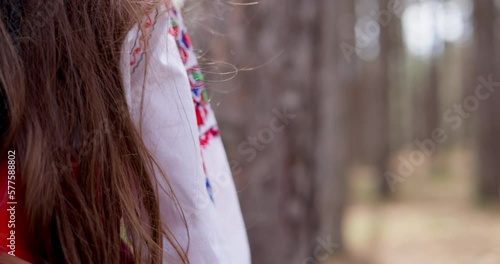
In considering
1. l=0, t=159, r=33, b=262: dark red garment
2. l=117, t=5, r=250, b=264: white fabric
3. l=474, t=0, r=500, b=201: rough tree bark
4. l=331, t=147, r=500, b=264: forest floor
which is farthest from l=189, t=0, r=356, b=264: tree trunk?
l=474, t=0, r=500, b=201: rough tree bark

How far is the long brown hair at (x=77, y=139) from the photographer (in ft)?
2.39

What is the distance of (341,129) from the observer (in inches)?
417

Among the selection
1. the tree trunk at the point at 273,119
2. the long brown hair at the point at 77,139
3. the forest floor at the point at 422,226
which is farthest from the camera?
the forest floor at the point at 422,226

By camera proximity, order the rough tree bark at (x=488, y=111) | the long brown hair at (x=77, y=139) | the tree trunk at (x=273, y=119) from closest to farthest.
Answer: the long brown hair at (x=77, y=139)
the tree trunk at (x=273, y=119)
the rough tree bark at (x=488, y=111)

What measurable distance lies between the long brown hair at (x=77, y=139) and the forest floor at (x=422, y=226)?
20.1 feet

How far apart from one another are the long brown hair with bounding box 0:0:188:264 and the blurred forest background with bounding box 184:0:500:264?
288 millimetres

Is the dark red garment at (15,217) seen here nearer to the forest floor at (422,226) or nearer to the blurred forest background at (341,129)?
the blurred forest background at (341,129)

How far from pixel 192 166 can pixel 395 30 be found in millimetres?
11314

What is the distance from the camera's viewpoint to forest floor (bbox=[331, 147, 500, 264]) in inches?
283

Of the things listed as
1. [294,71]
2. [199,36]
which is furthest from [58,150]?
[294,71]

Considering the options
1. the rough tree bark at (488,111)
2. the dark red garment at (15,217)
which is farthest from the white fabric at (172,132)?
the rough tree bark at (488,111)

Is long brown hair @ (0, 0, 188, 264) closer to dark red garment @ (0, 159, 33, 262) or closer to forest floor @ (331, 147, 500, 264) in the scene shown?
dark red garment @ (0, 159, 33, 262)

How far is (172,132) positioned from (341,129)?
9.90m

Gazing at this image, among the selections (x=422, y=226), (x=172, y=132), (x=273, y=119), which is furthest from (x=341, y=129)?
(x=172, y=132)
